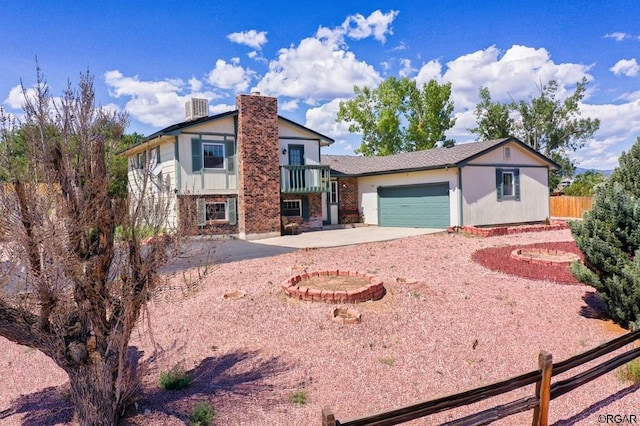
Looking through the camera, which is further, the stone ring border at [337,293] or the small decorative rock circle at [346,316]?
the stone ring border at [337,293]

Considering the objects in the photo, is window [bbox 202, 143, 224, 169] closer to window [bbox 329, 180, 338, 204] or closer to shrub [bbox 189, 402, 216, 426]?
window [bbox 329, 180, 338, 204]

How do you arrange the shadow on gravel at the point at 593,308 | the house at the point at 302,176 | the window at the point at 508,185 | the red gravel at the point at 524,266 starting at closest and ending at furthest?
the shadow on gravel at the point at 593,308 < the red gravel at the point at 524,266 < the house at the point at 302,176 < the window at the point at 508,185

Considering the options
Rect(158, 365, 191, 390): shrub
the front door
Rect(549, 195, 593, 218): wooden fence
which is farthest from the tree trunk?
Rect(549, 195, 593, 218): wooden fence

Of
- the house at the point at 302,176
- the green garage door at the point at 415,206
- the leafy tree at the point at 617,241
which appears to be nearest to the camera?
the leafy tree at the point at 617,241

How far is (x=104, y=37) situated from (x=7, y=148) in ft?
25.3

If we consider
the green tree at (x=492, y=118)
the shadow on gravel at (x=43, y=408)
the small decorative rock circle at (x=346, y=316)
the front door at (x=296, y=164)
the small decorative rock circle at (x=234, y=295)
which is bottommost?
the shadow on gravel at (x=43, y=408)

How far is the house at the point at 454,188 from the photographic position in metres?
18.5

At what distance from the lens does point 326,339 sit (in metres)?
5.84

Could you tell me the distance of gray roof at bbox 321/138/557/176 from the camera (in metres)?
18.6

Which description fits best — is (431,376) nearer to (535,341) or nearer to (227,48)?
(535,341)

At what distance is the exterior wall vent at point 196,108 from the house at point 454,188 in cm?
744

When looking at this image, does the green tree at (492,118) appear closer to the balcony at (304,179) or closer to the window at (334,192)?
the window at (334,192)

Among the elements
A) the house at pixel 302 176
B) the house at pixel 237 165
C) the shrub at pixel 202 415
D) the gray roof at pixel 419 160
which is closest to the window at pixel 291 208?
the house at pixel 302 176

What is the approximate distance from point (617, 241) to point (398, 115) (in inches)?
1382
